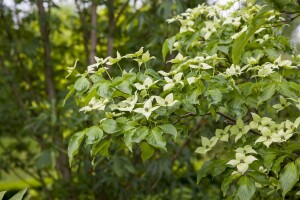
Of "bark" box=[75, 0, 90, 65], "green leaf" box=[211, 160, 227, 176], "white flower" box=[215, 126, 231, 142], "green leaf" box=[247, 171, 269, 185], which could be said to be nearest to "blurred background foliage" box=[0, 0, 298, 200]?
"bark" box=[75, 0, 90, 65]

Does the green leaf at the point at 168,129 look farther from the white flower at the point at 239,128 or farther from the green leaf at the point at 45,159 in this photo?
the green leaf at the point at 45,159

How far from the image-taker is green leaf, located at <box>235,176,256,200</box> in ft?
4.44

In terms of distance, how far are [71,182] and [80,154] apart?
286mm

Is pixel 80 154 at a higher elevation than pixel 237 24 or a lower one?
lower

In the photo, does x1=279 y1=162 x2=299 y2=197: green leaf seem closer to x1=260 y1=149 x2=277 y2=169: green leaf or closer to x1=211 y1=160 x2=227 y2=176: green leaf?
x1=260 y1=149 x2=277 y2=169: green leaf

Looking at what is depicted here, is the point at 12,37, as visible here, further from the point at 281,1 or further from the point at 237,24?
the point at 281,1

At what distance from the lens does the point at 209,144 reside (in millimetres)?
1632

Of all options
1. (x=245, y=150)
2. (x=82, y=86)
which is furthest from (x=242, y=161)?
(x=82, y=86)

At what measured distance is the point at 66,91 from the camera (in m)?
2.67

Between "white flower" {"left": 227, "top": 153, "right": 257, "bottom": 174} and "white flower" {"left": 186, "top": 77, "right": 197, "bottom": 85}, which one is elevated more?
"white flower" {"left": 186, "top": 77, "right": 197, "bottom": 85}

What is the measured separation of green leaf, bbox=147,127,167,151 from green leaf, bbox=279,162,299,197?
1.10 ft

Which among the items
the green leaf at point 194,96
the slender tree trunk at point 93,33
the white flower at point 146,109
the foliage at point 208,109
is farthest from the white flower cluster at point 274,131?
the slender tree trunk at point 93,33

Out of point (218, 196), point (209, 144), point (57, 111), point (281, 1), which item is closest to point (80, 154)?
point (57, 111)

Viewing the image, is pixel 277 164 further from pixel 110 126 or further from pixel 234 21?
pixel 234 21
